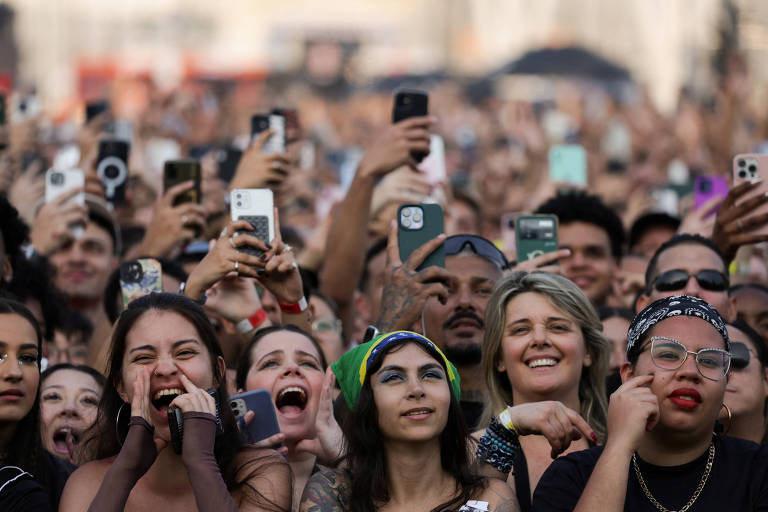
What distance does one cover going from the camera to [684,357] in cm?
459

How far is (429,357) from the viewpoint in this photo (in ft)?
16.3

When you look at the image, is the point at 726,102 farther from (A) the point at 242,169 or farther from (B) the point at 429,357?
(B) the point at 429,357

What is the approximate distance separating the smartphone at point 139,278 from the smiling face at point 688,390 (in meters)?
2.42

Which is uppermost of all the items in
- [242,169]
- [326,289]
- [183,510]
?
[242,169]

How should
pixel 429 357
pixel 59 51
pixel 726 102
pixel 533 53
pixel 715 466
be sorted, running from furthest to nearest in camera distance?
pixel 59 51 < pixel 533 53 < pixel 726 102 < pixel 429 357 < pixel 715 466

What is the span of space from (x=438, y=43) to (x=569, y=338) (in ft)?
181

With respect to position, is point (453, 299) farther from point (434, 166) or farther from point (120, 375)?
point (434, 166)

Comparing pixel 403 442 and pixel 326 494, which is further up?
pixel 403 442

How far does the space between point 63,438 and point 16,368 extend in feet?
3.35

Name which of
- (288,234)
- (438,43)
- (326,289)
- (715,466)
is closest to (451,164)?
(288,234)

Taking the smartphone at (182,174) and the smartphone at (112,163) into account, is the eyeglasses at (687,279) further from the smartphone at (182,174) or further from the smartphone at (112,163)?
the smartphone at (112,163)

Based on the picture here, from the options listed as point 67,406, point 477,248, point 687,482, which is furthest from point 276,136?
point 687,482

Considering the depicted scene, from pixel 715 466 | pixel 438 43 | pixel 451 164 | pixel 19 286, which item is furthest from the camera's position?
pixel 438 43

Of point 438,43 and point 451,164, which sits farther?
point 438,43
